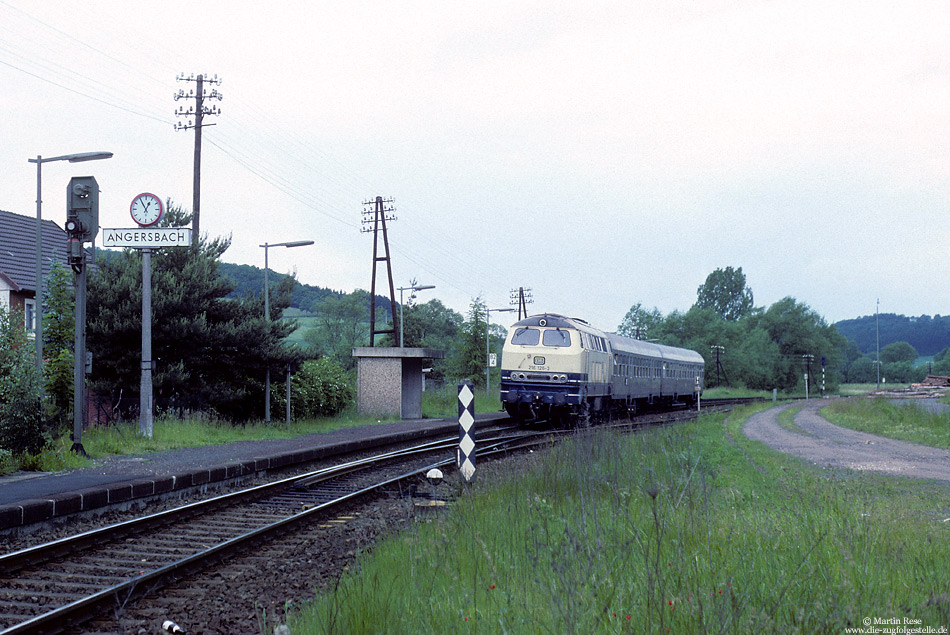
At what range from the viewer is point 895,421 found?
26.6 m

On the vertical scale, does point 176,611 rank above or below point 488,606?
below

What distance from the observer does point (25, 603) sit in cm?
577

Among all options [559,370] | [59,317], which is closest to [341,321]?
[559,370]

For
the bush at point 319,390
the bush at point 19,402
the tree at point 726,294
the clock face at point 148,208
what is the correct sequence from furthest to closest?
1. the tree at point 726,294
2. the bush at point 319,390
3. the clock face at point 148,208
4. the bush at point 19,402

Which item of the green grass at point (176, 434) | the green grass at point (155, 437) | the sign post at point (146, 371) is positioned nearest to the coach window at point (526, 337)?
the green grass at point (155, 437)

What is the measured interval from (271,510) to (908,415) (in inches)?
962

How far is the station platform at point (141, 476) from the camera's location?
29.4 feet

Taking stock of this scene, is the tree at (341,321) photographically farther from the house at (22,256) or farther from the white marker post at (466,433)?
the white marker post at (466,433)

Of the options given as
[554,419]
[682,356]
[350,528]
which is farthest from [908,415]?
[350,528]

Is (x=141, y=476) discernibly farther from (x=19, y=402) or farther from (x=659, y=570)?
(x=659, y=570)

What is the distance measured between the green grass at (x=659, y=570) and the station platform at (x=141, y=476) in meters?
4.32

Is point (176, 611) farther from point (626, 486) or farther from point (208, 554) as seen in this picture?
point (626, 486)

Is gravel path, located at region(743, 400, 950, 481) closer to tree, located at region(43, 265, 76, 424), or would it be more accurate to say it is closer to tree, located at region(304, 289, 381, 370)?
tree, located at region(43, 265, 76, 424)

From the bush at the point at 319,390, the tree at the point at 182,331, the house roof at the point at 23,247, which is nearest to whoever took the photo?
the tree at the point at 182,331
